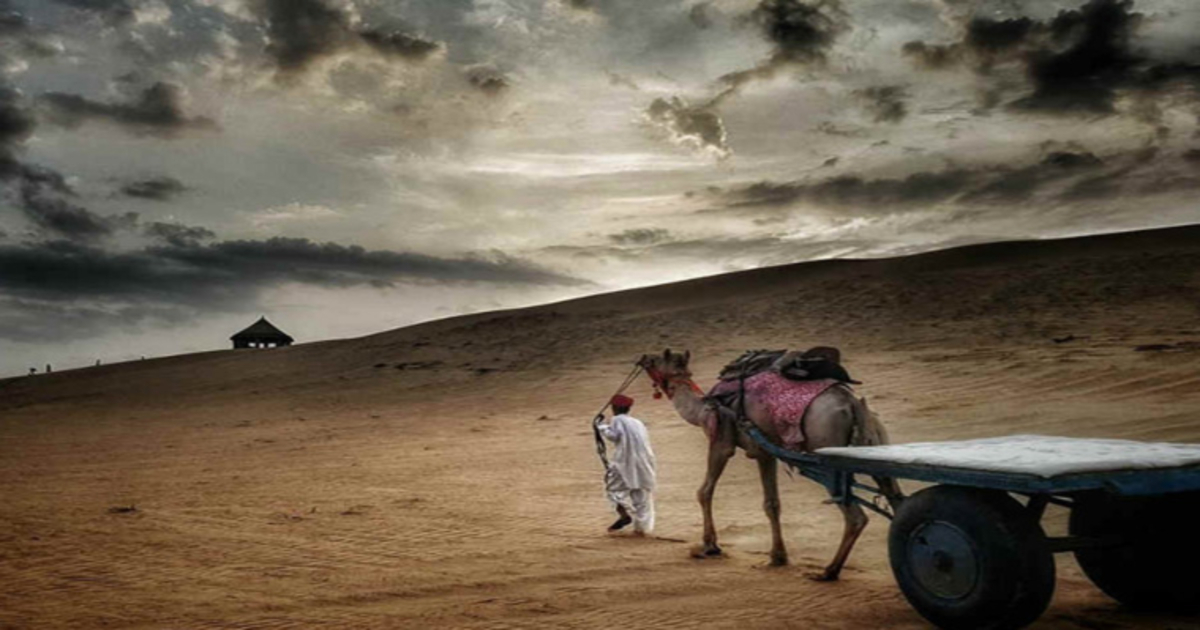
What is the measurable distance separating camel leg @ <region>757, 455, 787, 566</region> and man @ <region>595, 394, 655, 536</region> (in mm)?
2096

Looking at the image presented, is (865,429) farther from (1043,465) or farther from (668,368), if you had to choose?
(668,368)

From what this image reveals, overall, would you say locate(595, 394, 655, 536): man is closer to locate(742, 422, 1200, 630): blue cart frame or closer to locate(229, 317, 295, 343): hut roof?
locate(742, 422, 1200, 630): blue cart frame

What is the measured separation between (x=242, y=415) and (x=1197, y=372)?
98.3 ft

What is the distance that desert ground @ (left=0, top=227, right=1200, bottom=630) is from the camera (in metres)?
7.78

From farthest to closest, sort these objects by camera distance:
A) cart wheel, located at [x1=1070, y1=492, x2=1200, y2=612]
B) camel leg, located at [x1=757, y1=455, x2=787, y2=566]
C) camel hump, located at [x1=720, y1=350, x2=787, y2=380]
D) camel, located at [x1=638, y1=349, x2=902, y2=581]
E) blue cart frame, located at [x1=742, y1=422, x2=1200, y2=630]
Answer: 1. camel hump, located at [x1=720, y1=350, x2=787, y2=380]
2. camel leg, located at [x1=757, y1=455, x2=787, y2=566]
3. camel, located at [x1=638, y1=349, x2=902, y2=581]
4. cart wheel, located at [x1=1070, y1=492, x2=1200, y2=612]
5. blue cart frame, located at [x1=742, y1=422, x2=1200, y2=630]

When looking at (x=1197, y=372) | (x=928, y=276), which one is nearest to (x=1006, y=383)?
(x=1197, y=372)

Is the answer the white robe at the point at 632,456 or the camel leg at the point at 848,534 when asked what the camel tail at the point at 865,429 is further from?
→ the white robe at the point at 632,456

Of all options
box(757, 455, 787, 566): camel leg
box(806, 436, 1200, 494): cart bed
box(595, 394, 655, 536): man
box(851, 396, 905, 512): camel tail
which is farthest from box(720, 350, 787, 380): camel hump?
box(806, 436, 1200, 494): cart bed

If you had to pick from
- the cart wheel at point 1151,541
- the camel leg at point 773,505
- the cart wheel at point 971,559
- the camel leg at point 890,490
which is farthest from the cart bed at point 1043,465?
the camel leg at point 773,505

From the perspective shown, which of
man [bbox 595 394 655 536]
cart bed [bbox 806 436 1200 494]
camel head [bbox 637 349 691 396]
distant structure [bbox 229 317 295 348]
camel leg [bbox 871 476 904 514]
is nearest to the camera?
cart bed [bbox 806 436 1200 494]

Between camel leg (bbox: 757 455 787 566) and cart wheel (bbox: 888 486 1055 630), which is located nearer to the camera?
cart wheel (bbox: 888 486 1055 630)

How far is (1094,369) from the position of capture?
69.9ft

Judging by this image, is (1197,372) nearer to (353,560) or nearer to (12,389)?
(353,560)

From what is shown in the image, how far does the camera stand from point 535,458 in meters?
19.2
